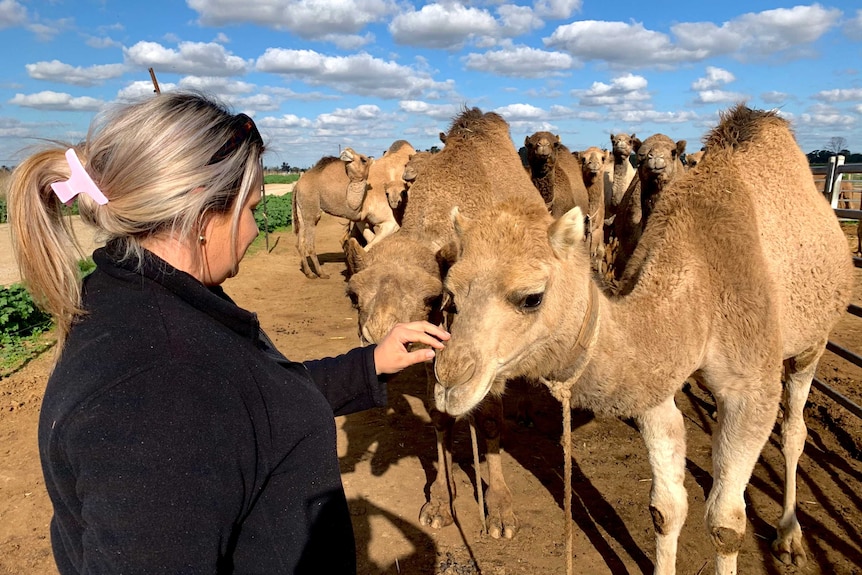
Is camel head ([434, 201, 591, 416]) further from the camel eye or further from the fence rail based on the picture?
the fence rail

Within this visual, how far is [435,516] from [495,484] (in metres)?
0.54

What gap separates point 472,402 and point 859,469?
4501 mm

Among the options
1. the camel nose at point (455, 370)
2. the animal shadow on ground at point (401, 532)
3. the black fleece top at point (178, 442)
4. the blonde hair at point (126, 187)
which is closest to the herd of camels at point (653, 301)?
the camel nose at point (455, 370)

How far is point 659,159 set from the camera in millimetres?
6793

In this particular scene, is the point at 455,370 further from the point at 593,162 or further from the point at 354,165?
the point at 354,165

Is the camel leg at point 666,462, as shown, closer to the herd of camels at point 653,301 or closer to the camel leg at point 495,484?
the herd of camels at point 653,301

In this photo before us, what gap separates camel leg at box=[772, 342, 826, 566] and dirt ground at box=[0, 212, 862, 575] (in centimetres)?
10

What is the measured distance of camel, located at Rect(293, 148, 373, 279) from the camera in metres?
15.5

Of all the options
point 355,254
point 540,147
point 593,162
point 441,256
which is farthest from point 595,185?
point 355,254

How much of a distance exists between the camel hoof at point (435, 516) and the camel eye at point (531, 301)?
101 inches

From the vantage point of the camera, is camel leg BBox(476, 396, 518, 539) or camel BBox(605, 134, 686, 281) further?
camel BBox(605, 134, 686, 281)

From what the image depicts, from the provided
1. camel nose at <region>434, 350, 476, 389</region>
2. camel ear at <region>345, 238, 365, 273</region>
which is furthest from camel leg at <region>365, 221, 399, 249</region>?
camel nose at <region>434, 350, 476, 389</region>

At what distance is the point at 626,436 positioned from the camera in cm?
585

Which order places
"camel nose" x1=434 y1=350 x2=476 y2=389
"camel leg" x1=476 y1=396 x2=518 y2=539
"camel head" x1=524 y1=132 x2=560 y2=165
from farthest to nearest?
"camel head" x1=524 y1=132 x2=560 y2=165, "camel leg" x1=476 y1=396 x2=518 y2=539, "camel nose" x1=434 y1=350 x2=476 y2=389
